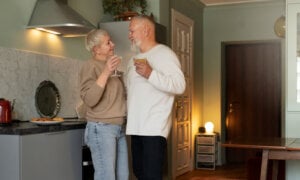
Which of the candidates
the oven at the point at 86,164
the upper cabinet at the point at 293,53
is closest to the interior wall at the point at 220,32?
the upper cabinet at the point at 293,53

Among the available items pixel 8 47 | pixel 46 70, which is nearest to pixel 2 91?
pixel 8 47

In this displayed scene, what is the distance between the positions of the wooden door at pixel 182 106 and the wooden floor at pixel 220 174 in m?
0.12

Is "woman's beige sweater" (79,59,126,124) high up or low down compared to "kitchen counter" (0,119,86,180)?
up

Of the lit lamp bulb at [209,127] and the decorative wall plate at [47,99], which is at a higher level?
the decorative wall plate at [47,99]

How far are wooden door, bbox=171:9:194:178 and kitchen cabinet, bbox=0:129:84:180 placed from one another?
2.67m

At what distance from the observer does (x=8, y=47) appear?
11.1ft

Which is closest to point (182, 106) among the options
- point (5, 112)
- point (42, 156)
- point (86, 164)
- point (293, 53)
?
point (293, 53)

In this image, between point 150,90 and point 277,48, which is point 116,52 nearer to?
point 150,90

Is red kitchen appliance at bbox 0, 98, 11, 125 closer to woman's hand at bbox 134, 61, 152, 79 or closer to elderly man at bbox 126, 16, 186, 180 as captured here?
elderly man at bbox 126, 16, 186, 180

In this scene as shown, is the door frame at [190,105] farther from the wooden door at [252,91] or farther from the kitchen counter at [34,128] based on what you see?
the kitchen counter at [34,128]

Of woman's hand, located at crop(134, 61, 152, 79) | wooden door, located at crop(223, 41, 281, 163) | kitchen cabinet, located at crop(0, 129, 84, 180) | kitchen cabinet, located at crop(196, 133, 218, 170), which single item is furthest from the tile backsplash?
wooden door, located at crop(223, 41, 281, 163)

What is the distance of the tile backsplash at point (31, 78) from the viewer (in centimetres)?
335

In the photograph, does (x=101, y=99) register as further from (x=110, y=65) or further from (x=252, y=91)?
(x=252, y=91)

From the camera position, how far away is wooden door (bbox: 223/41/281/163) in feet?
24.0
